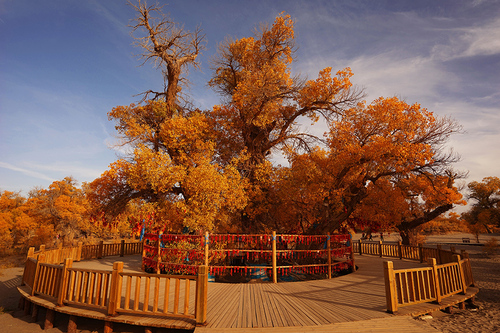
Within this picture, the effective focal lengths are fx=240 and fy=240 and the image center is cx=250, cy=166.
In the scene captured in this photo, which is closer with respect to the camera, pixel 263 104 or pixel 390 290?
pixel 390 290

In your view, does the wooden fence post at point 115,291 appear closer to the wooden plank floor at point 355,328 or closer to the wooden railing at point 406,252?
the wooden plank floor at point 355,328

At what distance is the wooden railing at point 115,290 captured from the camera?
5109 mm

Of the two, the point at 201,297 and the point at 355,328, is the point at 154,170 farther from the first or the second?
the point at 355,328

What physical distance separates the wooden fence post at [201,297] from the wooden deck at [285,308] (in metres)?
0.19

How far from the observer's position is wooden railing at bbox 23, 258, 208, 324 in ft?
16.8

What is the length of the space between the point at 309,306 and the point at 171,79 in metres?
15.6

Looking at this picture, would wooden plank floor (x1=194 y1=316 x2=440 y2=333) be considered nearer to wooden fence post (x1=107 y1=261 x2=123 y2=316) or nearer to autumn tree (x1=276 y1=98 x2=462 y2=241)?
wooden fence post (x1=107 y1=261 x2=123 y2=316)

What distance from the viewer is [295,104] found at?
17266 millimetres

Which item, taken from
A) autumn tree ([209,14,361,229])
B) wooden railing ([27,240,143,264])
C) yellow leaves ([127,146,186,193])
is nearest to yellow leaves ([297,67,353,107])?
Answer: autumn tree ([209,14,361,229])

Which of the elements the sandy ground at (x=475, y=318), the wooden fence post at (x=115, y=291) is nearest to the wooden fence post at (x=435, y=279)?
the sandy ground at (x=475, y=318)

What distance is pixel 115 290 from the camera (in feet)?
18.4

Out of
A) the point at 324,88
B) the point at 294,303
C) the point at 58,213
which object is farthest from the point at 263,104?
the point at 58,213

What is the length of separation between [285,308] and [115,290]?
4.12m

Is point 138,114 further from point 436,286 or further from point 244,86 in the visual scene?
point 436,286
